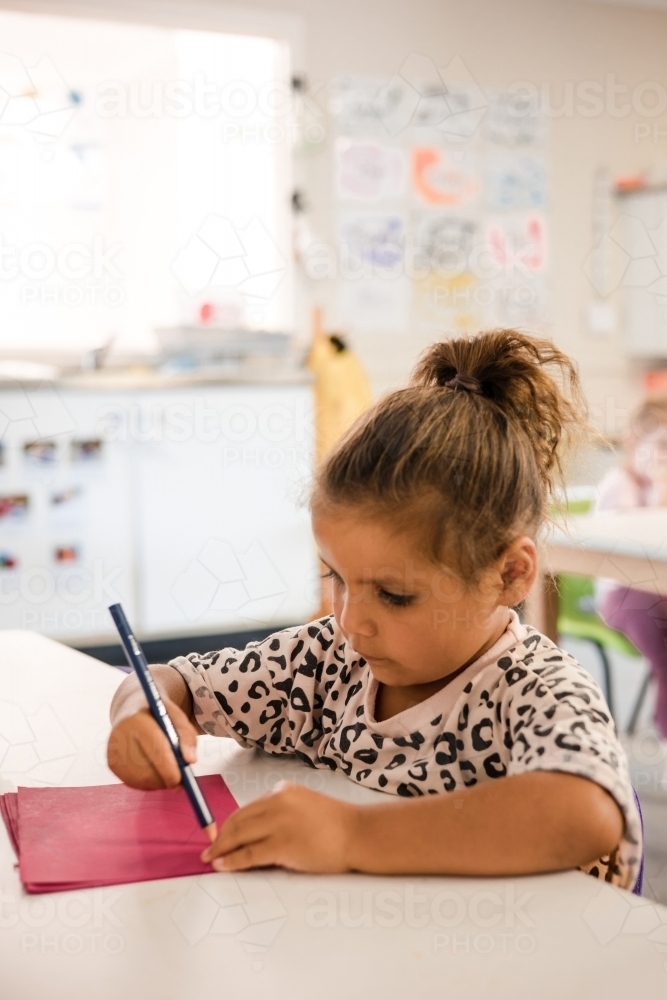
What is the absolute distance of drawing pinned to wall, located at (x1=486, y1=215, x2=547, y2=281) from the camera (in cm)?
402

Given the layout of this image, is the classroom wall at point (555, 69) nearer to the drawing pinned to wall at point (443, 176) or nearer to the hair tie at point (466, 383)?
the drawing pinned to wall at point (443, 176)

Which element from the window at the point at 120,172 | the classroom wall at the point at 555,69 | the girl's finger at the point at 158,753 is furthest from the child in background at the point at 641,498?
the classroom wall at the point at 555,69

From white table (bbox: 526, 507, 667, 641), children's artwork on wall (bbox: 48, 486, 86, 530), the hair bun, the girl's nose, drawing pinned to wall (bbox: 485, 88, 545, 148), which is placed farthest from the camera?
drawing pinned to wall (bbox: 485, 88, 545, 148)

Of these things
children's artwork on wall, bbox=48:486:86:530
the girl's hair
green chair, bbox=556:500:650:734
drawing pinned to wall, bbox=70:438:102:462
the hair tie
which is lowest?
green chair, bbox=556:500:650:734

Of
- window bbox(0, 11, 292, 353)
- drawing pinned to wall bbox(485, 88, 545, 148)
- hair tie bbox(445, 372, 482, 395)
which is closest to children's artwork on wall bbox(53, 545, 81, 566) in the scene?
window bbox(0, 11, 292, 353)

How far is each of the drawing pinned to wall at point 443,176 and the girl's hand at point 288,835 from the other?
356 cm

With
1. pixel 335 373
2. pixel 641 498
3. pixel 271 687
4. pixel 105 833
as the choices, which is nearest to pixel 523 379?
pixel 271 687

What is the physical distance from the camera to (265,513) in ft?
9.09

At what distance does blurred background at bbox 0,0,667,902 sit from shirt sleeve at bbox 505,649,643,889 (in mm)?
1148

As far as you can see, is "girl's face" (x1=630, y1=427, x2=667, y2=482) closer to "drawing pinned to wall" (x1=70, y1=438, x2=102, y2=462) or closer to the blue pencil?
"drawing pinned to wall" (x1=70, y1=438, x2=102, y2=462)

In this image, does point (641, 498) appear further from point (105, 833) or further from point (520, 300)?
point (520, 300)

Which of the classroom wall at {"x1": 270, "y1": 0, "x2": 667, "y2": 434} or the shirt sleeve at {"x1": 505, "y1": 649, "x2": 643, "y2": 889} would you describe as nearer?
the shirt sleeve at {"x1": 505, "y1": 649, "x2": 643, "y2": 889}

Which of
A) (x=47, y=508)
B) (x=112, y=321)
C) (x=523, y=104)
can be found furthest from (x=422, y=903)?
(x=523, y=104)

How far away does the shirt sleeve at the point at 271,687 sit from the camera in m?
0.78
